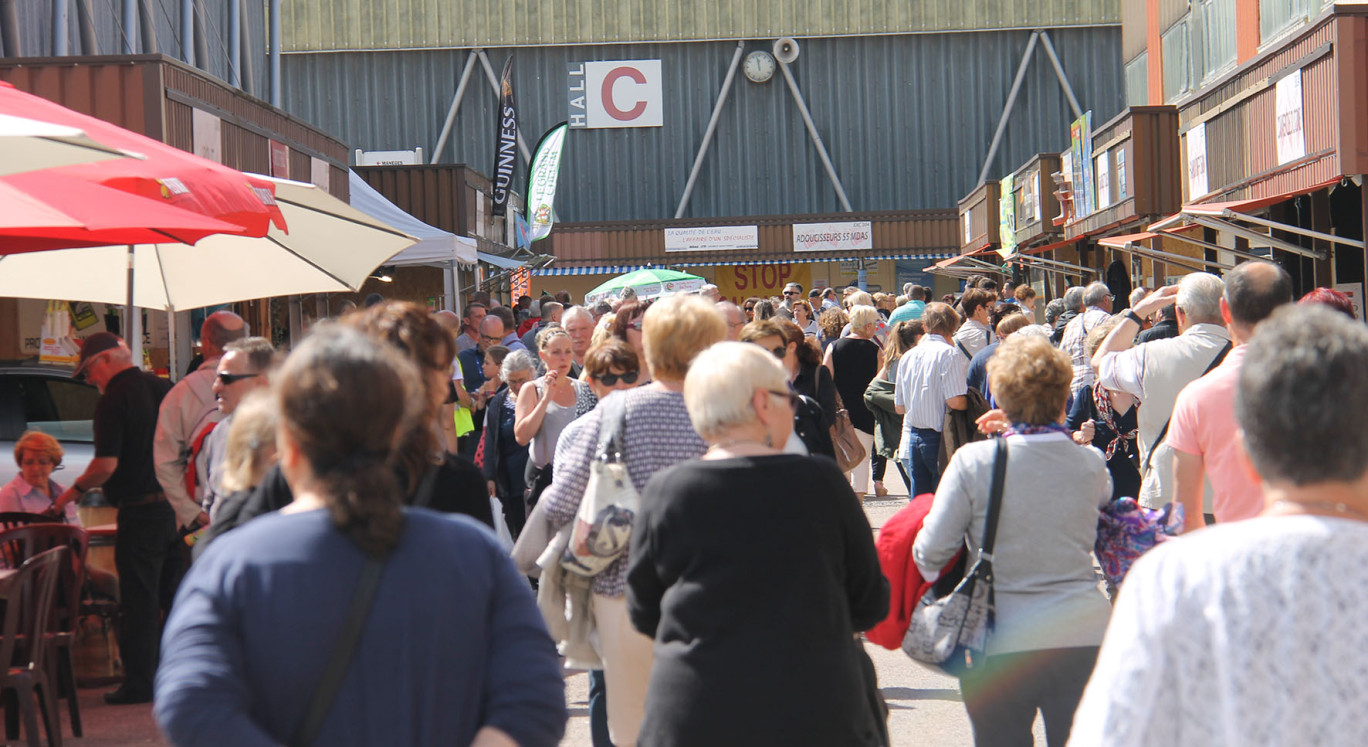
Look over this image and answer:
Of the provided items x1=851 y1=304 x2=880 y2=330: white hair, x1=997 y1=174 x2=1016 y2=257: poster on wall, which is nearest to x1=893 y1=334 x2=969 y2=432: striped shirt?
x1=851 y1=304 x2=880 y2=330: white hair

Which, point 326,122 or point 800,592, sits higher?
point 326,122

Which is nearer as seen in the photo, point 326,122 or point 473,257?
point 473,257

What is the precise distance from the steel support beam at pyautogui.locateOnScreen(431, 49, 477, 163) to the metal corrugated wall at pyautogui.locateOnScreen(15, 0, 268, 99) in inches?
769

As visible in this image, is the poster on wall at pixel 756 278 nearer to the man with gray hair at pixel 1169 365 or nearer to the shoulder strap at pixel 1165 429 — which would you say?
the shoulder strap at pixel 1165 429

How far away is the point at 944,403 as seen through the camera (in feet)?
28.9

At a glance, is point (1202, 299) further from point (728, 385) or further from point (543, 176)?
point (543, 176)

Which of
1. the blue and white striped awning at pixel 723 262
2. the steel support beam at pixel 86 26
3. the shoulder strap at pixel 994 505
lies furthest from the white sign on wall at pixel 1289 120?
the blue and white striped awning at pixel 723 262

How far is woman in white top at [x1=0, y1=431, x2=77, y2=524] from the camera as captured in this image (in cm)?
734

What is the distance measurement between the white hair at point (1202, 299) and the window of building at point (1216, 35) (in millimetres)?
13303

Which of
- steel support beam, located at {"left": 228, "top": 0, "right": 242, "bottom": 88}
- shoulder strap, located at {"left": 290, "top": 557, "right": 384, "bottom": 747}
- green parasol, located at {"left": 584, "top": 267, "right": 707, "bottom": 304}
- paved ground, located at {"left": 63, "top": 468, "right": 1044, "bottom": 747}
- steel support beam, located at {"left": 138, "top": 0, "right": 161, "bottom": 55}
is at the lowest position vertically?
paved ground, located at {"left": 63, "top": 468, "right": 1044, "bottom": 747}

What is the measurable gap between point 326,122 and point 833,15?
14909mm

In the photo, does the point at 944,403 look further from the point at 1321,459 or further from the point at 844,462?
the point at 1321,459

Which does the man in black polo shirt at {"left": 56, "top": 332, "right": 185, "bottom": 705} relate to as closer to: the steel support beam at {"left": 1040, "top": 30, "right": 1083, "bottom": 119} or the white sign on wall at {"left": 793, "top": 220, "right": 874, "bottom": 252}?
the white sign on wall at {"left": 793, "top": 220, "right": 874, "bottom": 252}

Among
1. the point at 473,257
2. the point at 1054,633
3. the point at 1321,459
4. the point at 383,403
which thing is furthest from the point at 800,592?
the point at 473,257
